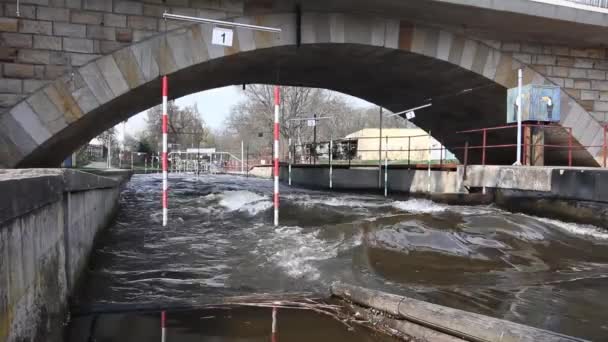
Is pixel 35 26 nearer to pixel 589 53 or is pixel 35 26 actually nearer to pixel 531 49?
pixel 531 49

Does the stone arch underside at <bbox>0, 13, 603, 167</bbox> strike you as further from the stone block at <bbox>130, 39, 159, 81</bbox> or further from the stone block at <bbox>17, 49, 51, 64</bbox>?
the stone block at <bbox>17, 49, 51, 64</bbox>

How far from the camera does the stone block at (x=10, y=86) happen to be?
269 inches

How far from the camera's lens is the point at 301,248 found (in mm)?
5441

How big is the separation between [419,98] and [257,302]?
39.6ft

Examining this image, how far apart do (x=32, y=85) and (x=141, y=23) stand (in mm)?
2159

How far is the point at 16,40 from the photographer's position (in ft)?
22.9

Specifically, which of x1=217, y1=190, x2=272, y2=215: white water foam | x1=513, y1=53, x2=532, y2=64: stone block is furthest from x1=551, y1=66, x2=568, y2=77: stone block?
x1=217, y1=190, x2=272, y2=215: white water foam

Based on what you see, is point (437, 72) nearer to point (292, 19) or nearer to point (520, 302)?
point (292, 19)

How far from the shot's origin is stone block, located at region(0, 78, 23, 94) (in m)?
6.84

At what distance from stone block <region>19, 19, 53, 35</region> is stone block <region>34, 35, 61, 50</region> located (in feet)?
0.30

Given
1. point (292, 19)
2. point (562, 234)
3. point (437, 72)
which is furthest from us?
point (437, 72)

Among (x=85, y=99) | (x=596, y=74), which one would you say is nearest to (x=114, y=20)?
(x=85, y=99)

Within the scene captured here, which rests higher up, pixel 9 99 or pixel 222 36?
pixel 222 36

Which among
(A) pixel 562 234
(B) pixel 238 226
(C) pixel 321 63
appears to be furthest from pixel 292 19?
(A) pixel 562 234
